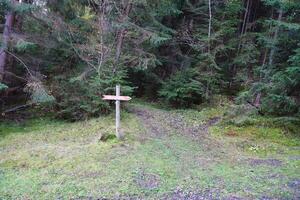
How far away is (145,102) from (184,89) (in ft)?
10.3

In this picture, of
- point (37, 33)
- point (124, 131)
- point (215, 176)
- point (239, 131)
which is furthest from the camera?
point (37, 33)

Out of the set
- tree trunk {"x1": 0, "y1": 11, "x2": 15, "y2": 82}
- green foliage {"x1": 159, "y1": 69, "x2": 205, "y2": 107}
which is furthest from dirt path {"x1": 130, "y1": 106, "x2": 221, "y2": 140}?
tree trunk {"x1": 0, "y1": 11, "x2": 15, "y2": 82}

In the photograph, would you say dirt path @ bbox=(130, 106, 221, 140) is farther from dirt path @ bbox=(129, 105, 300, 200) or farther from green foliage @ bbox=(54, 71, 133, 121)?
green foliage @ bbox=(54, 71, 133, 121)

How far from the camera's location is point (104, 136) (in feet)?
35.0

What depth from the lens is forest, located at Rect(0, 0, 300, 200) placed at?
7.87 m

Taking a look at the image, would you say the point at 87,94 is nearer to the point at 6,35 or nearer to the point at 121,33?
the point at 121,33

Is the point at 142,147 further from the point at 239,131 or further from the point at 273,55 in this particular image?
the point at 273,55

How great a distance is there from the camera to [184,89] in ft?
52.5

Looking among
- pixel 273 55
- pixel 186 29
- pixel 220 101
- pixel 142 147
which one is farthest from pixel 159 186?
pixel 186 29

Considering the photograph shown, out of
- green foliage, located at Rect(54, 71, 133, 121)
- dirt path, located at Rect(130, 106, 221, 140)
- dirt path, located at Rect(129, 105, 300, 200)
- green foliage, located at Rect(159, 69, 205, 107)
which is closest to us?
dirt path, located at Rect(129, 105, 300, 200)

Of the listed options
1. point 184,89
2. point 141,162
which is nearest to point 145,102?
point 184,89

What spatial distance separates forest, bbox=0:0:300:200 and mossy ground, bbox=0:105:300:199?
0.04m

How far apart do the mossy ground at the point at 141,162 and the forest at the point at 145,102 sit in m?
0.04

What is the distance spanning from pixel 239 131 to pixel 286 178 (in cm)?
472
